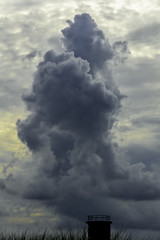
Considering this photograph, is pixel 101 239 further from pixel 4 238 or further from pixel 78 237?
pixel 4 238

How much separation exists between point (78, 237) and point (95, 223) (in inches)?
443

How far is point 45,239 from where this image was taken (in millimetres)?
51219

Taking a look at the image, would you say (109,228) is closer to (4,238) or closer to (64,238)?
(64,238)

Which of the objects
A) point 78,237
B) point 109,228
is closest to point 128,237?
point 78,237

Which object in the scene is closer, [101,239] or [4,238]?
[4,238]

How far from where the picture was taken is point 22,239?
51094 millimetres

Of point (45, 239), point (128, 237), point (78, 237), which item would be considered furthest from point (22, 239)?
point (128, 237)

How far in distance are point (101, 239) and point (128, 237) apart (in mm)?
9587

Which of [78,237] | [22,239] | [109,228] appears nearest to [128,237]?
[78,237]

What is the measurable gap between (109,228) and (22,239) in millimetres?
15783

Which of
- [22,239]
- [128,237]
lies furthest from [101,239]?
[22,239]

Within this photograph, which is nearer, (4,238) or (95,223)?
(4,238)

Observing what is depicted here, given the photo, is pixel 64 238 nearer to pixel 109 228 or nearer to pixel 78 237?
pixel 78 237

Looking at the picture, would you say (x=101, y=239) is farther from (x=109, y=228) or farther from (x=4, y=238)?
(x=4, y=238)
